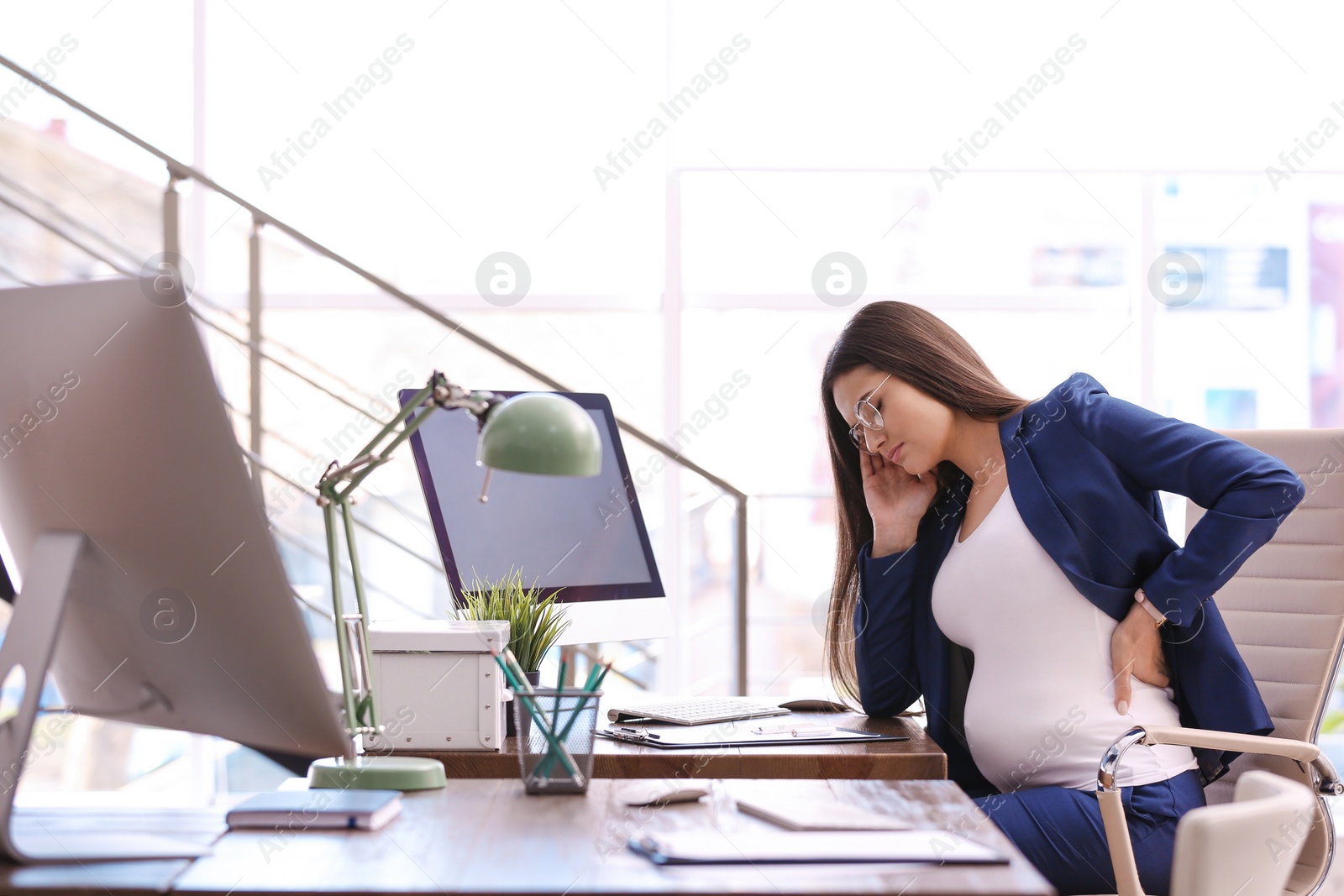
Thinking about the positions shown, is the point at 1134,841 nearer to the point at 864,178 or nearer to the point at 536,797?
the point at 536,797

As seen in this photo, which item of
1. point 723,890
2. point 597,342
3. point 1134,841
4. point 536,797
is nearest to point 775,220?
point 597,342

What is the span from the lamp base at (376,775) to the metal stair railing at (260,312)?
52.4 inches

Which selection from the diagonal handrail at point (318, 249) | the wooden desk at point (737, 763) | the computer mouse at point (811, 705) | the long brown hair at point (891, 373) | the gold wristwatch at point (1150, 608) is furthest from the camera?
the diagonal handrail at point (318, 249)

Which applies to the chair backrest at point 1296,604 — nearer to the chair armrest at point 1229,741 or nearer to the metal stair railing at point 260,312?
the chair armrest at point 1229,741

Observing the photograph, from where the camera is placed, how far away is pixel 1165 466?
1.56 m

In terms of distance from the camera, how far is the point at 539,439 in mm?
1056

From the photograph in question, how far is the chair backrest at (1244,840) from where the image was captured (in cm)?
97

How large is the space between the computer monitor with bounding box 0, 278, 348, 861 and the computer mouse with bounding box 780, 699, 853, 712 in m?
0.84

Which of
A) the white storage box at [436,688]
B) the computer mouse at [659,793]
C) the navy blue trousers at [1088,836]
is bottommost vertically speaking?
the navy blue trousers at [1088,836]

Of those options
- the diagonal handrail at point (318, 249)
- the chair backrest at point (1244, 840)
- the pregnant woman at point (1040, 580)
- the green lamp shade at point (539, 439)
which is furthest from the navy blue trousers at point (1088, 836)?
the diagonal handrail at point (318, 249)

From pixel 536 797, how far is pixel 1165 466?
99 centimetres

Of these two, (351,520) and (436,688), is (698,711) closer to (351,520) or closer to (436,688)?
(436,688)

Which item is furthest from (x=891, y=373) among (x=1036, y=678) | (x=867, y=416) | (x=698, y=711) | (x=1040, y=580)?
(x=698, y=711)

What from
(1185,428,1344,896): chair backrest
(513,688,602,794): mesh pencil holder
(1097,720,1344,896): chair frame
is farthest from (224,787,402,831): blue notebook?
(1185,428,1344,896): chair backrest
